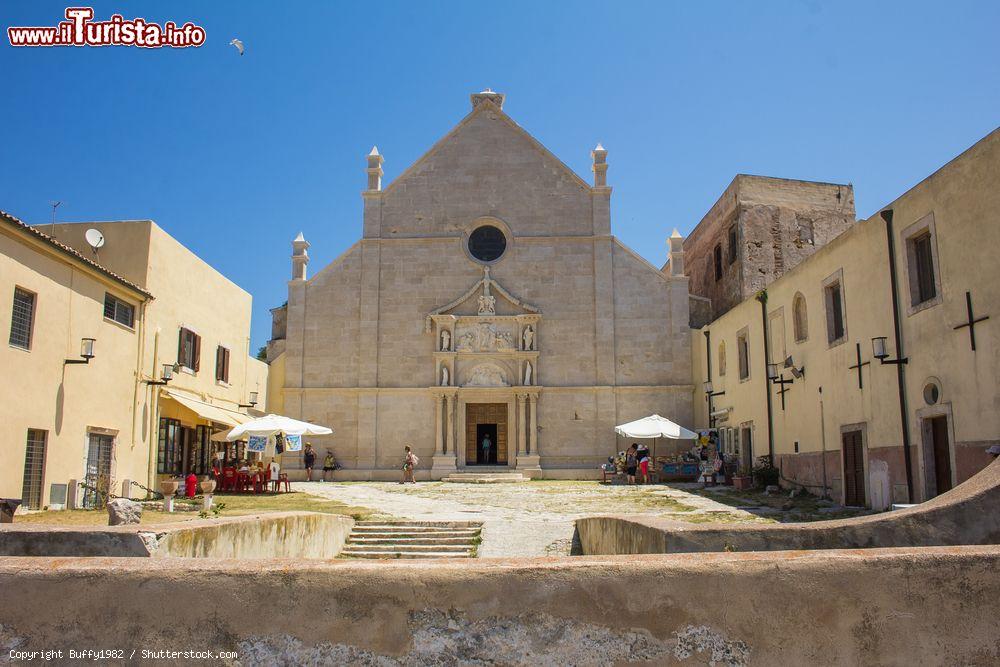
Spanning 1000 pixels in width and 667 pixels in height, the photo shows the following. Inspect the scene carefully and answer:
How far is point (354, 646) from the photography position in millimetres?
3234

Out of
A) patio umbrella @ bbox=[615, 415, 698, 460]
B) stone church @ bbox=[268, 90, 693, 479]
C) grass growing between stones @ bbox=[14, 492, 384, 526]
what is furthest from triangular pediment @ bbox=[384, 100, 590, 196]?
grass growing between stones @ bbox=[14, 492, 384, 526]

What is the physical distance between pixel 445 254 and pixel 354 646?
2943 cm

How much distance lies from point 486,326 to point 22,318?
17445mm

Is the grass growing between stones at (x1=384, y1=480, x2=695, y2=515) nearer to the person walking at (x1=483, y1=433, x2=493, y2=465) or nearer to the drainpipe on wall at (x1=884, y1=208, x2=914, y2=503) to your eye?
the person walking at (x1=483, y1=433, x2=493, y2=465)

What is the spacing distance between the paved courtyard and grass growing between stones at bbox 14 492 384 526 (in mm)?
793

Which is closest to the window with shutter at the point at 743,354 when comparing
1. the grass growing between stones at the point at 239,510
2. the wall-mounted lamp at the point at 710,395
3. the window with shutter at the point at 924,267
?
the wall-mounted lamp at the point at 710,395

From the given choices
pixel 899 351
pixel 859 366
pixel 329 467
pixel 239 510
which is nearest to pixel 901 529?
pixel 899 351

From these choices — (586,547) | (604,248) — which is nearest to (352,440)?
(604,248)

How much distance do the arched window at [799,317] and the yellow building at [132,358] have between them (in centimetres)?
1588

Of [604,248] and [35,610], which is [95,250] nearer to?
[604,248]

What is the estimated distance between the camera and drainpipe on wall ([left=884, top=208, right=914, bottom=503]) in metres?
14.9

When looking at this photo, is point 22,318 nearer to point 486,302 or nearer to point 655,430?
point 486,302

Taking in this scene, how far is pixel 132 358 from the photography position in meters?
21.1

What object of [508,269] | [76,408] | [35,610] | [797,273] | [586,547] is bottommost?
[586,547]
